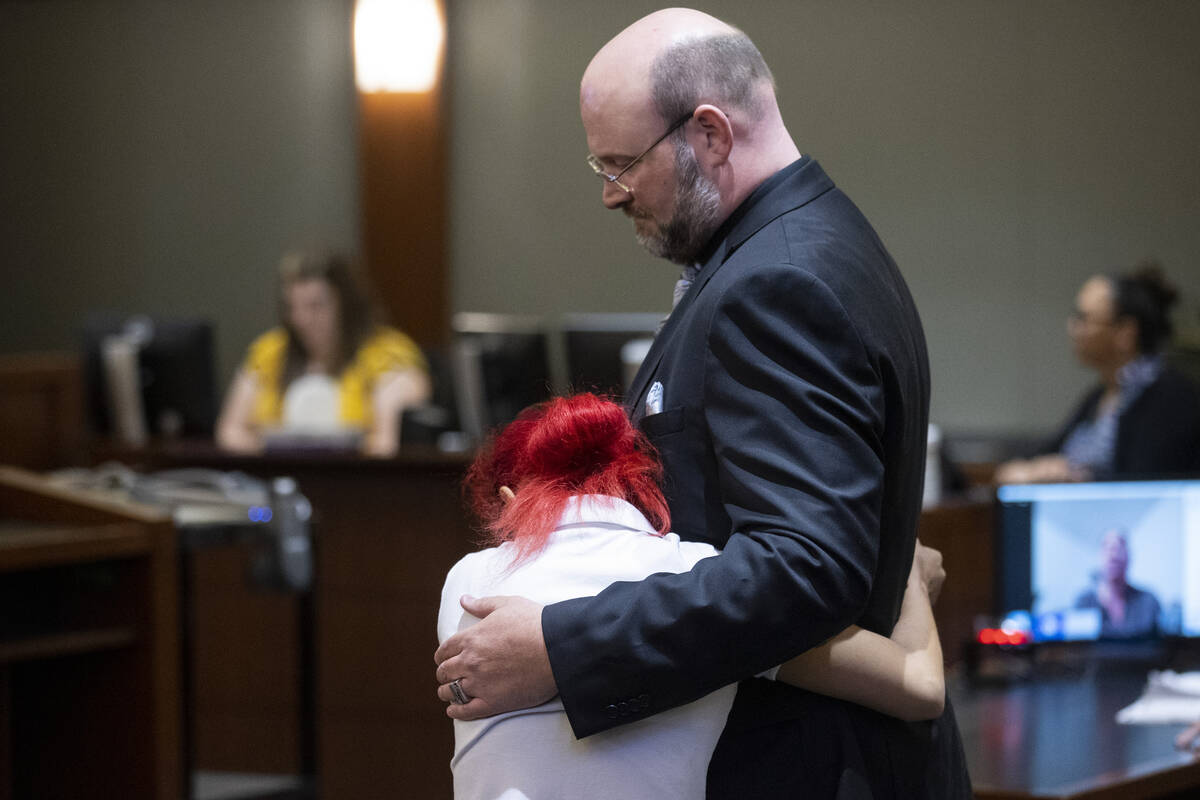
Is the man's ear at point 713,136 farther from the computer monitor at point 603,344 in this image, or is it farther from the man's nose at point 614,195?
the computer monitor at point 603,344

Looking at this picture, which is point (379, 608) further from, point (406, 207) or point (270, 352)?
point (406, 207)

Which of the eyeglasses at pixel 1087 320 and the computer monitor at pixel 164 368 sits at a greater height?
the eyeglasses at pixel 1087 320

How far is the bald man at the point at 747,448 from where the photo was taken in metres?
1.15

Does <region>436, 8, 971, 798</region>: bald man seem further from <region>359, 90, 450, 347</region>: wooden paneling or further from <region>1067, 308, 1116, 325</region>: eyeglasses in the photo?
<region>359, 90, 450, 347</region>: wooden paneling

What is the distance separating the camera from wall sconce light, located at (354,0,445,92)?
712cm

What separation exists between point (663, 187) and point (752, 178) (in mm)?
87

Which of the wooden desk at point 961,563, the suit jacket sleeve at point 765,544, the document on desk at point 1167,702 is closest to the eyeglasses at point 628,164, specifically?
the suit jacket sleeve at point 765,544

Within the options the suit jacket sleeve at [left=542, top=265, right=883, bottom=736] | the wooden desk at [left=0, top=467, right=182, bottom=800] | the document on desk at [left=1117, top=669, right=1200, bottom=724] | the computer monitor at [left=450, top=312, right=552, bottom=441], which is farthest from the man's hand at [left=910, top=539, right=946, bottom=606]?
the computer monitor at [left=450, top=312, right=552, bottom=441]

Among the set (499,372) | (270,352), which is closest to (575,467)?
(499,372)

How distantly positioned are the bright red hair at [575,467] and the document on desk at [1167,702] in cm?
146

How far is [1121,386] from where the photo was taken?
428 centimetres

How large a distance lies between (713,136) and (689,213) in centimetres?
7

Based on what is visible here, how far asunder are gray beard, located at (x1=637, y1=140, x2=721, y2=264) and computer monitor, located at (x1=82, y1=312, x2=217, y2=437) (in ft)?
13.6

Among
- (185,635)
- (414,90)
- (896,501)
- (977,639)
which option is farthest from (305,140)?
(896,501)
